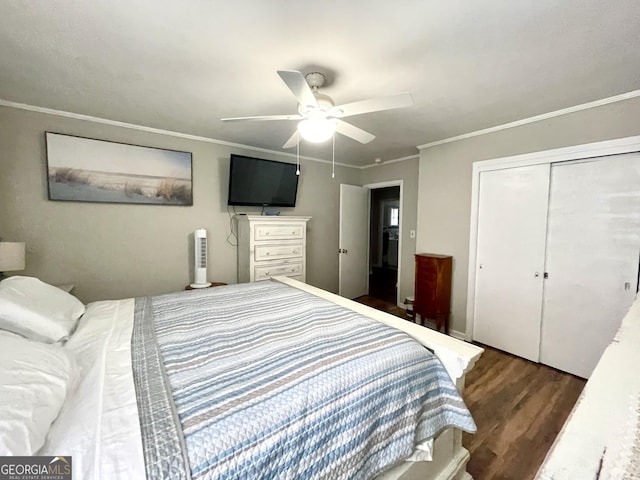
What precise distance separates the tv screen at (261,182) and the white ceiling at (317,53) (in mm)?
895

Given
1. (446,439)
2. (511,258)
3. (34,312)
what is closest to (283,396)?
(446,439)

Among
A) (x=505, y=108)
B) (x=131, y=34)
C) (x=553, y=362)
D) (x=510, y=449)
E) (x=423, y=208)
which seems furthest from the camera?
(x=423, y=208)

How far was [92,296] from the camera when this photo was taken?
259cm

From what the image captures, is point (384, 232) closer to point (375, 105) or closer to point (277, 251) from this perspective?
point (277, 251)

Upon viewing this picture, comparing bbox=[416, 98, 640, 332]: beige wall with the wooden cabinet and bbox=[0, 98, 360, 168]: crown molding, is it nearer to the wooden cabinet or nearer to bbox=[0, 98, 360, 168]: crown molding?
the wooden cabinet

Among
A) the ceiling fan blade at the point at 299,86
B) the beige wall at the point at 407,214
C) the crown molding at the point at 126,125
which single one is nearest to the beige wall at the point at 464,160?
the beige wall at the point at 407,214

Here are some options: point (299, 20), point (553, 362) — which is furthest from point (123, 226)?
point (553, 362)

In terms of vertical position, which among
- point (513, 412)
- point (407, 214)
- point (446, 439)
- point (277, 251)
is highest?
point (407, 214)

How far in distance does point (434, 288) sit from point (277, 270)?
1906 mm

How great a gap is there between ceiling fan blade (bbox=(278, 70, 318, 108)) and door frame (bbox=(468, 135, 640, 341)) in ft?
7.03

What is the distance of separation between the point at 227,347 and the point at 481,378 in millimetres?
2210

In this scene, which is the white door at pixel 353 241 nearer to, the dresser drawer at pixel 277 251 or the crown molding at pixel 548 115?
the dresser drawer at pixel 277 251

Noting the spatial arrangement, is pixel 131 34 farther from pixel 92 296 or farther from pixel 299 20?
pixel 92 296

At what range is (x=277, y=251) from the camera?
3338 millimetres
